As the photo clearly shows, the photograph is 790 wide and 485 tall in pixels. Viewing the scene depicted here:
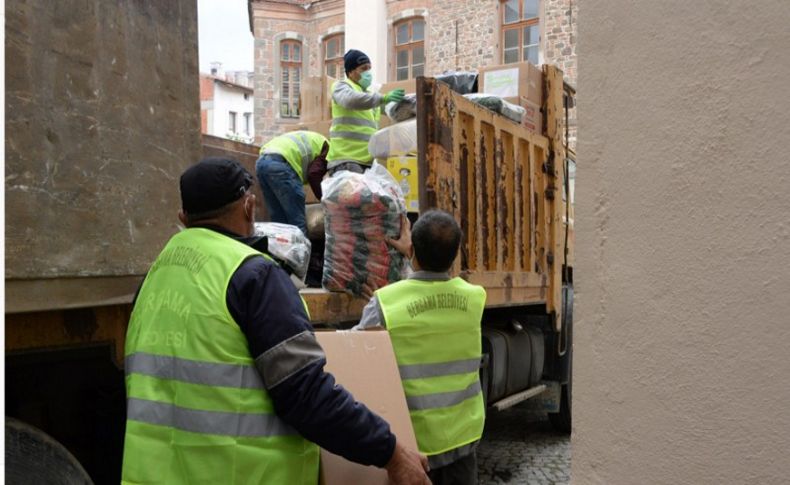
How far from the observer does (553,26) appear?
15.2 m

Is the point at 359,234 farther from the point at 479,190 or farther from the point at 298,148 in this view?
the point at 298,148

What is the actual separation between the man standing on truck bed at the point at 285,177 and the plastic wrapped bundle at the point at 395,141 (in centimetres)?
45

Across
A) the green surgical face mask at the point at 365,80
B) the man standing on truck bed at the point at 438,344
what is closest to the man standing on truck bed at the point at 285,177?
the green surgical face mask at the point at 365,80

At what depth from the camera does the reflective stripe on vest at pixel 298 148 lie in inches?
170

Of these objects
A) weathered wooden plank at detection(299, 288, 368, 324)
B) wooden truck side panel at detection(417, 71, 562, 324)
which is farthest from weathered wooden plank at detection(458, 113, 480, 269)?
weathered wooden plank at detection(299, 288, 368, 324)

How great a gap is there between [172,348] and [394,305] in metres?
1.04

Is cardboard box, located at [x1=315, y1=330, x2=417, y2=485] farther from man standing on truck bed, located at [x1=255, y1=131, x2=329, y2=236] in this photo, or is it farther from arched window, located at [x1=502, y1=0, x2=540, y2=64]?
arched window, located at [x1=502, y1=0, x2=540, y2=64]

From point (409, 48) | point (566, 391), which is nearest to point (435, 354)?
point (566, 391)

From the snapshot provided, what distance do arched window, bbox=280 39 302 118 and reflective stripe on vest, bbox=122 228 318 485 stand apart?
18.3 metres

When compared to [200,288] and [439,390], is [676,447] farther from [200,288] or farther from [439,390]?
[439,390]

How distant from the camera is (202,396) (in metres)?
1.68

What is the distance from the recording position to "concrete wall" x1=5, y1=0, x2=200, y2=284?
1.88m

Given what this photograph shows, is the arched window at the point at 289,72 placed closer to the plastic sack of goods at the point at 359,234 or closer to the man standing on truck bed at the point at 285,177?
the man standing on truck bed at the point at 285,177

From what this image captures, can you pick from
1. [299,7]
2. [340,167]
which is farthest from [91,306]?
[299,7]
